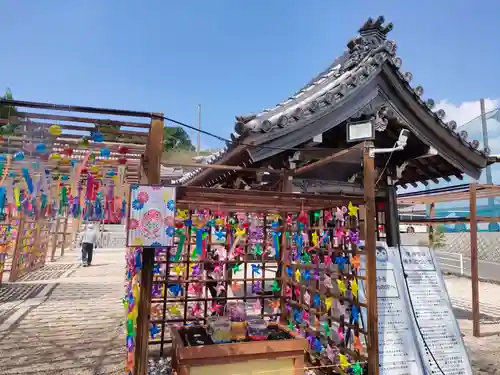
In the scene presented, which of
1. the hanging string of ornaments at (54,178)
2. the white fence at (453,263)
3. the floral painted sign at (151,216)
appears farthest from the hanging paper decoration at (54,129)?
the white fence at (453,263)

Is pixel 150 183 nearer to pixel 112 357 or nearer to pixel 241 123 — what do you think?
pixel 241 123

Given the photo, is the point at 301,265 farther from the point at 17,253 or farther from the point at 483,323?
the point at 17,253

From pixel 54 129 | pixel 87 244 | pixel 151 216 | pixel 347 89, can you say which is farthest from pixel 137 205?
pixel 87 244

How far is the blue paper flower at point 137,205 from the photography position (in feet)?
11.3

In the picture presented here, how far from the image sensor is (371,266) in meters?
4.04

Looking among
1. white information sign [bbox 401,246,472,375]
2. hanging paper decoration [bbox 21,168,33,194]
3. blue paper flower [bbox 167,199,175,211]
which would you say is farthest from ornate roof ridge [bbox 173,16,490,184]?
hanging paper decoration [bbox 21,168,33,194]

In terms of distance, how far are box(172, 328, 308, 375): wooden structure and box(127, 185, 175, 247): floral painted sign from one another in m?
1.28

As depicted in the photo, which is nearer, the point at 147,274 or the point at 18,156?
the point at 147,274

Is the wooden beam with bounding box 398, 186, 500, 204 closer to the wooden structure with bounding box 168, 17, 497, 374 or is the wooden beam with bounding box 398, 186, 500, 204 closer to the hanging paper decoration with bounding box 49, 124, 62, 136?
the wooden structure with bounding box 168, 17, 497, 374

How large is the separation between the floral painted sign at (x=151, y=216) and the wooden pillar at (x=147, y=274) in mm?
157

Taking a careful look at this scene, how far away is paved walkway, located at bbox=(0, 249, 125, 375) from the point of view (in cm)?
534

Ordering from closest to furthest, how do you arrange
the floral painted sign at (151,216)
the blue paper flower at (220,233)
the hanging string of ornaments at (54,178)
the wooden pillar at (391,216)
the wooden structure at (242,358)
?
the floral painted sign at (151,216) < the wooden structure at (242,358) < the hanging string of ornaments at (54,178) < the blue paper flower at (220,233) < the wooden pillar at (391,216)

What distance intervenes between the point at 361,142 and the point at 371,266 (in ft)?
5.63

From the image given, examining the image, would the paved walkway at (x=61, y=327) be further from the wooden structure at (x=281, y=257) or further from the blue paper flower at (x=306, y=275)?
the blue paper flower at (x=306, y=275)
